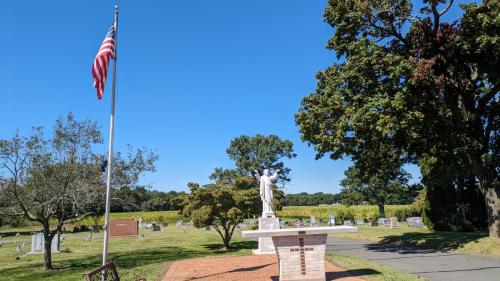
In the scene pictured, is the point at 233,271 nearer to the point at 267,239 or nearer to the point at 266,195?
the point at 267,239

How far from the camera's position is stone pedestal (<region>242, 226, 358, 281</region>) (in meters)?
9.85

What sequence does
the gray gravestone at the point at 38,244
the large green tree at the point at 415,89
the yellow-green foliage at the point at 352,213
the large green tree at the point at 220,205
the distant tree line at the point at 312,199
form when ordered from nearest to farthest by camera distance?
1. the large green tree at the point at 415,89
2. the large green tree at the point at 220,205
3. the gray gravestone at the point at 38,244
4. the yellow-green foliage at the point at 352,213
5. the distant tree line at the point at 312,199

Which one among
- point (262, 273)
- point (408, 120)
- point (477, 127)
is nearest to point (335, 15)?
point (408, 120)

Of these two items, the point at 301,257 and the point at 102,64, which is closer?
the point at 301,257

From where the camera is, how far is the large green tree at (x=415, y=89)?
53.9ft

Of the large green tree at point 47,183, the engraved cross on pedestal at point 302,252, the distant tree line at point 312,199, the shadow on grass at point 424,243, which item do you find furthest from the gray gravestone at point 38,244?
the distant tree line at point 312,199

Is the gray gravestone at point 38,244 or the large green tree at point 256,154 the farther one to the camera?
the large green tree at point 256,154

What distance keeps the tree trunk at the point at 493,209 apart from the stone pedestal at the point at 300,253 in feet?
41.0

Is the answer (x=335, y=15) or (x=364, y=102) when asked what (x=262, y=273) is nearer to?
(x=364, y=102)

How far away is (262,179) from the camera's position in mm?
18391

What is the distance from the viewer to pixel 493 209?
18672 mm

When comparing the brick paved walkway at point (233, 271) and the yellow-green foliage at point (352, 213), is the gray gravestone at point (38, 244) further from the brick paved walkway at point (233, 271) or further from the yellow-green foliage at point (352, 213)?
the yellow-green foliage at point (352, 213)

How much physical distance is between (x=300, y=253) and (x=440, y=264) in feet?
21.9

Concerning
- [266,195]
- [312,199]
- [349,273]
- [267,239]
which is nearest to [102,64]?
[349,273]
